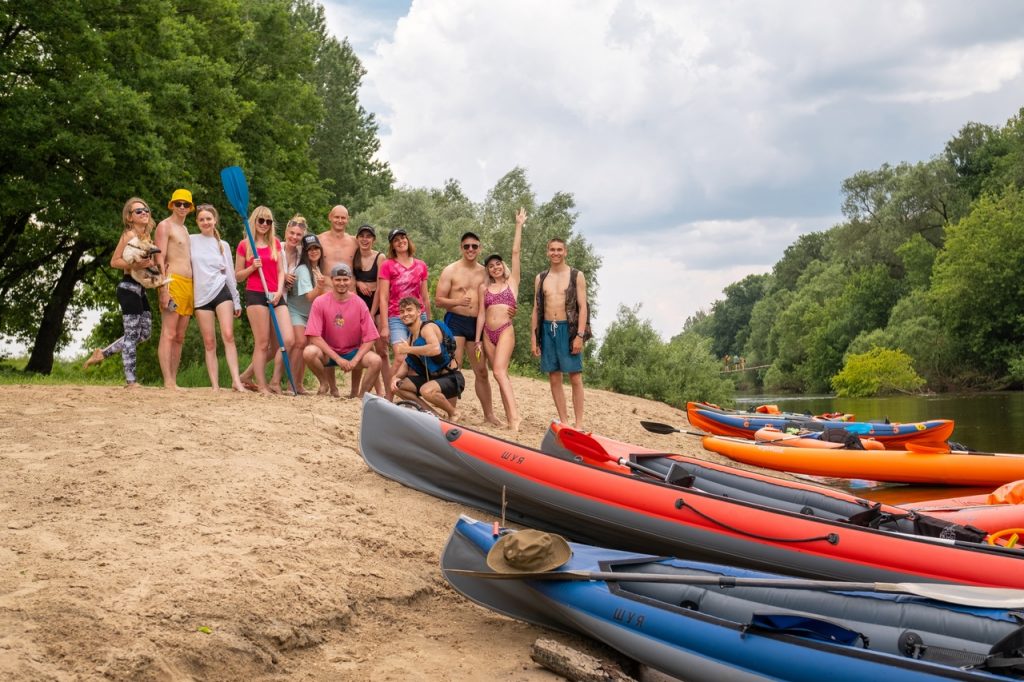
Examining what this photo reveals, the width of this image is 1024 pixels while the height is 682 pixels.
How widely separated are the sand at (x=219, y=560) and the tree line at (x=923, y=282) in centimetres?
3738

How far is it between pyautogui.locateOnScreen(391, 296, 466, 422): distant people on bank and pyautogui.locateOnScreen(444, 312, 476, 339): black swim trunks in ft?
1.54

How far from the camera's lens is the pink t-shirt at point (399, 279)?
8859mm

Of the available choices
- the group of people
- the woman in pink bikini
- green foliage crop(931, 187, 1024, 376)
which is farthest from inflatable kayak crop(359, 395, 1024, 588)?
green foliage crop(931, 187, 1024, 376)

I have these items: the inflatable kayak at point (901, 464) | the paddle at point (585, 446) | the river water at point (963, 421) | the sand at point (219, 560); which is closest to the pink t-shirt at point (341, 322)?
the sand at point (219, 560)

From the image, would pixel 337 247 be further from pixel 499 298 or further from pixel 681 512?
pixel 681 512

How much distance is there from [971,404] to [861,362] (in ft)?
46.7

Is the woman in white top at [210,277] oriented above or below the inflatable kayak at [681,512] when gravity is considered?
above

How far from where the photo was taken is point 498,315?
9023 millimetres

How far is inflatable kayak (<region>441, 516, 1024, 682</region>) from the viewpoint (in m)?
3.66

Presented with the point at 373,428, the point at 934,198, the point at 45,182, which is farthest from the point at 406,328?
the point at 934,198

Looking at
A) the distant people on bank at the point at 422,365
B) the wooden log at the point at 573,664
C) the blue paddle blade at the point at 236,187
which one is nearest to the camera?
the wooden log at the point at 573,664

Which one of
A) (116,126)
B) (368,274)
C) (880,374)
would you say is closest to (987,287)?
(880,374)

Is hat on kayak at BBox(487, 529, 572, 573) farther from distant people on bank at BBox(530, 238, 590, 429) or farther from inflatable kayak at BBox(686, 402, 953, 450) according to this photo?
inflatable kayak at BBox(686, 402, 953, 450)

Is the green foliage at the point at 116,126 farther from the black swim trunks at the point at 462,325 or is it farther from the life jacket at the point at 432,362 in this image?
the life jacket at the point at 432,362
